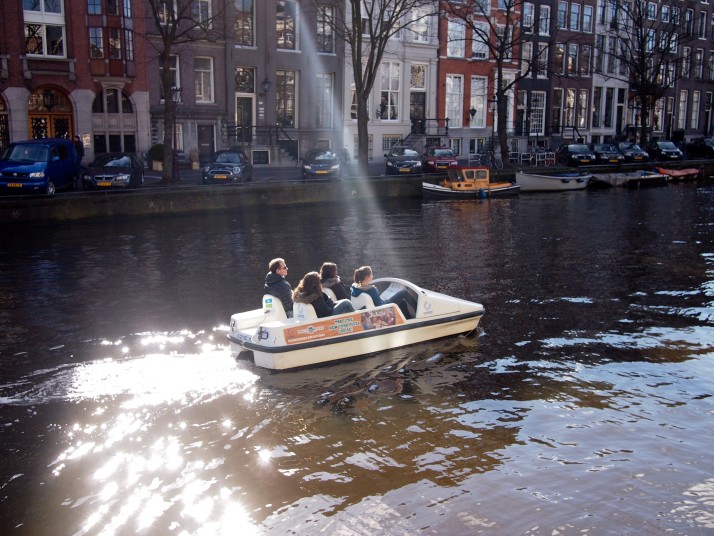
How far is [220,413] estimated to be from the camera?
1001 centimetres

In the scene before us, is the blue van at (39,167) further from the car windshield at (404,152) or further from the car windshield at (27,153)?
the car windshield at (404,152)

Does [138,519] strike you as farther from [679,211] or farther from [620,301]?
[679,211]

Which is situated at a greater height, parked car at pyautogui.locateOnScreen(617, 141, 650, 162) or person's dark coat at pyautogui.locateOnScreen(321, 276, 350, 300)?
parked car at pyautogui.locateOnScreen(617, 141, 650, 162)

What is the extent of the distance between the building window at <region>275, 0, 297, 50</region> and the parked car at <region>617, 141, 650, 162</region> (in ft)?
67.3

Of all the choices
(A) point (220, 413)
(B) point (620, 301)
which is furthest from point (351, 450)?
(B) point (620, 301)

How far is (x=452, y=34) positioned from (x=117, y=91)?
2293cm

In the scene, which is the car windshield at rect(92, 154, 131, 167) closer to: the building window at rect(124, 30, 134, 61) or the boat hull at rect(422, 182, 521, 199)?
the building window at rect(124, 30, 134, 61)

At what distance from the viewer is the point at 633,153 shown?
158 ft

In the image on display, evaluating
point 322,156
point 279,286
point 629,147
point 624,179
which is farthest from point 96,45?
point 629,147

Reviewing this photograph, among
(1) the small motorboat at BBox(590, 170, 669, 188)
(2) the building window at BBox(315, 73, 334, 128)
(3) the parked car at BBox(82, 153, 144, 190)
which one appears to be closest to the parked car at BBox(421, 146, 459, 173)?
(1) the small motorboat at BBox(590, 170, 669, 188)

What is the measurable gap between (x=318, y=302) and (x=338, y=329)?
0.49 metres

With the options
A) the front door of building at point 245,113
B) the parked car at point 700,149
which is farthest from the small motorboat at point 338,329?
the parked car at point 700,149

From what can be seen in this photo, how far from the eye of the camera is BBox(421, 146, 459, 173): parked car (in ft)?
126

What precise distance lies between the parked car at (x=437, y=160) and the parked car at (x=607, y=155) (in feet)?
35.5
